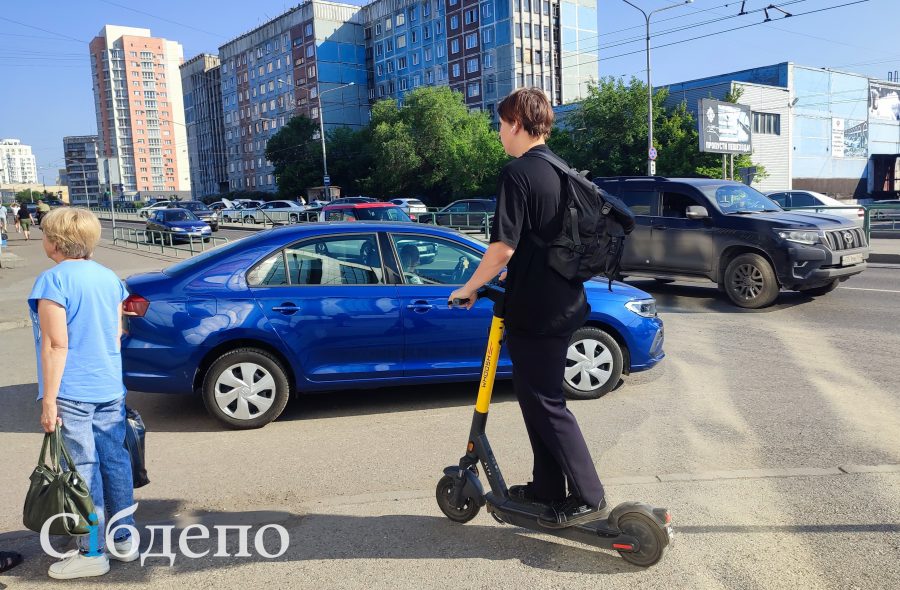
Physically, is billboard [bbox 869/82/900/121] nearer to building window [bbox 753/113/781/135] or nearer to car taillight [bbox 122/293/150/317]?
building window [bbox 753/113/781/135]

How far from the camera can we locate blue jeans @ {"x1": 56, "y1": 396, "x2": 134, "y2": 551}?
299 cm

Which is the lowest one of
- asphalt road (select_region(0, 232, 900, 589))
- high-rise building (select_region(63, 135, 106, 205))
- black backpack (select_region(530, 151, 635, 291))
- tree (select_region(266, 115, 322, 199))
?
asphalt road (select_region(0, 232, 900, 589))

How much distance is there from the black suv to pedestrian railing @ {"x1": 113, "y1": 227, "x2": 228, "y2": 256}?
15.3 m

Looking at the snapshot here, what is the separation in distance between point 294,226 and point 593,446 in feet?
9.41

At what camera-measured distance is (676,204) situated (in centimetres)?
1078

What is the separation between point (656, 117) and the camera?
42.0 metres

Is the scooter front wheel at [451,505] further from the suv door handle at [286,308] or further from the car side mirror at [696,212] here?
the car side mirror at [696,212]

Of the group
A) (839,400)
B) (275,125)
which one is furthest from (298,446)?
(275,125)

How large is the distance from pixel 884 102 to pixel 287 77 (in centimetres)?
7568

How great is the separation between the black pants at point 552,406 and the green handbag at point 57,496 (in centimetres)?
192

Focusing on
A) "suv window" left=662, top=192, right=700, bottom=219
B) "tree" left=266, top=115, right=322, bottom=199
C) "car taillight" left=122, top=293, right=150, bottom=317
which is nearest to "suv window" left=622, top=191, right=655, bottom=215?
"suv window" left=662, top=192, right=700, bottom=219

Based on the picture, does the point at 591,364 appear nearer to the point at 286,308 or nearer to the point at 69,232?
the point at 286,308

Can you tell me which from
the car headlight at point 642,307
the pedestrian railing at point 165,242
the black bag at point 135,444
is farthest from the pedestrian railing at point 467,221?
the black bag at point 135,444

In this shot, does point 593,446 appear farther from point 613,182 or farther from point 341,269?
point 613,182
